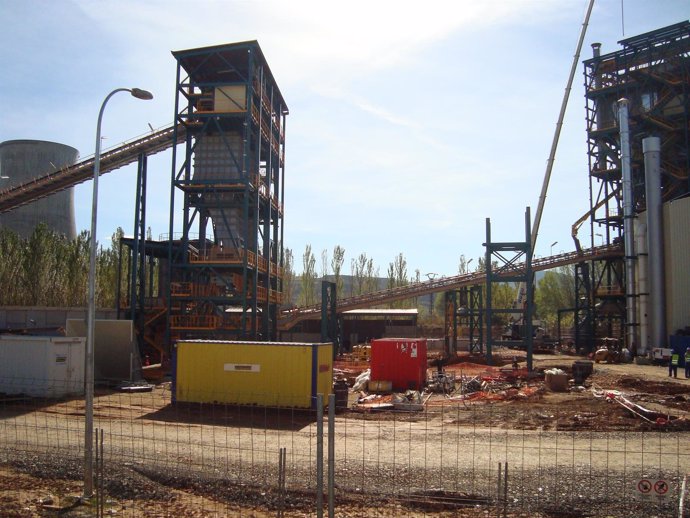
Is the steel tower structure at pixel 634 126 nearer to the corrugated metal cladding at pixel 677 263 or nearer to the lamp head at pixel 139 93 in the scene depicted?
the corrugated metal cladding at pixel 677 263

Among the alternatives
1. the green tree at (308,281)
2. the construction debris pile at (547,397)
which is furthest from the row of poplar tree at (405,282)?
the construction debris pile at (547,397)

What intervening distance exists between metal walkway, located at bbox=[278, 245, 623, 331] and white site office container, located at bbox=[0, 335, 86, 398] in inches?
1040

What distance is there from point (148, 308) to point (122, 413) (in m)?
20.6

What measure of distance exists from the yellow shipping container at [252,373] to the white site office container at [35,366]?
16.6 feet

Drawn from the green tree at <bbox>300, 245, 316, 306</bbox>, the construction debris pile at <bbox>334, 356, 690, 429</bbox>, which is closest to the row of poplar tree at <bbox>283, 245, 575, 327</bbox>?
the green tree at <bbox>300, 245, 316, 306</bbox>

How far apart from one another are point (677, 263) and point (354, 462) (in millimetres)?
37060

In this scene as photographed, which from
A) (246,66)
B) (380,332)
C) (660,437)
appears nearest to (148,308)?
(246,66)

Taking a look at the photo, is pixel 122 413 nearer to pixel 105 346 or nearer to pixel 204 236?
pixel 105 346

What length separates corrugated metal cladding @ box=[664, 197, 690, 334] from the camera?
40188 millimetres

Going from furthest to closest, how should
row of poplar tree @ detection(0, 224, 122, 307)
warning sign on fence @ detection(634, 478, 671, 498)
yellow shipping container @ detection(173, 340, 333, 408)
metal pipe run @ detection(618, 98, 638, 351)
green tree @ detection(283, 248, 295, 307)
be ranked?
green tree @ detection(283, 248, 295, 307)
row of poplar tree @ detection(0, 224, 122, 307)
metal pipe run @ detection(618, 98, 638, 351)
yellow shipping container @ detection(173, 340, 333, 408)
warning sign on fence @ detection(634, 478, 671, 498)

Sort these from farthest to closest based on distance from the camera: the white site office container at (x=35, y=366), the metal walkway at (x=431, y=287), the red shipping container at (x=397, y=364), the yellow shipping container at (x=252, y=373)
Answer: the metal walkway at (x=431, y=287) → the red shipping container at (x=397, y=364) → the white site office container at (x=35, y=366) → the yellow shipping container at (x=252, y=373)

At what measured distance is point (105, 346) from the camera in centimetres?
2756

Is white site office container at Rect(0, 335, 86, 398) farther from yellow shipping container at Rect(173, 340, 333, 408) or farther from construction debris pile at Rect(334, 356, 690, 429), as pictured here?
construction debris pile at Rect(334, 356, 690, 429)

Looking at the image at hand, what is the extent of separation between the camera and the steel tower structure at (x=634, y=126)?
50.0 metres
